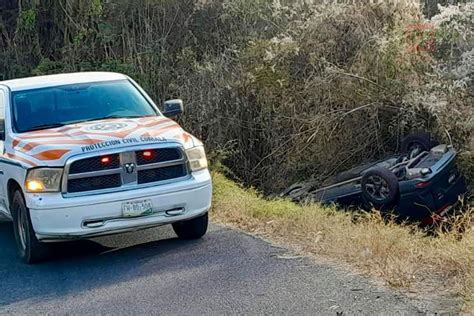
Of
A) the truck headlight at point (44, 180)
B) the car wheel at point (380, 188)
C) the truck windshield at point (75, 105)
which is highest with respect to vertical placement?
the truck windshield at point (75, 105)

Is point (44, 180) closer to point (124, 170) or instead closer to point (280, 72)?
point (124, 170)

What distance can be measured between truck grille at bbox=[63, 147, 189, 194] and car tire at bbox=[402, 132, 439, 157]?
504 cm

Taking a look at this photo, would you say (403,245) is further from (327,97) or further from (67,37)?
(67,37)

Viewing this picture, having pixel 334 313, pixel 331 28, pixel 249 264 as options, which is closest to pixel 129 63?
pixel 331 28

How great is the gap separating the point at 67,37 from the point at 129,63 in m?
2.11

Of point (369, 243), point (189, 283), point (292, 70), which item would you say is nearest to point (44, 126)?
point (189, 283)

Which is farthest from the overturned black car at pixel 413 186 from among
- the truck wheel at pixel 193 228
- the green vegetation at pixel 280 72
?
the truck wheel at pixel 193 228

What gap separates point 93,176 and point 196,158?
1144mm

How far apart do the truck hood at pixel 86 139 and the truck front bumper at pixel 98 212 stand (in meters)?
0.41

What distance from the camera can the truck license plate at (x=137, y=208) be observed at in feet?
23.6

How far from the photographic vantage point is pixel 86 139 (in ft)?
24.5

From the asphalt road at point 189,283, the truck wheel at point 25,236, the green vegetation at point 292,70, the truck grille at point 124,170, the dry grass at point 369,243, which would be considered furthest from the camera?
the green vegetation at point 292,70

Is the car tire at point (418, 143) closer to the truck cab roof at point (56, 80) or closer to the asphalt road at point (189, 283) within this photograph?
the asphalt road at point (189, 283)

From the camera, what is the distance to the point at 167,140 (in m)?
7.61
